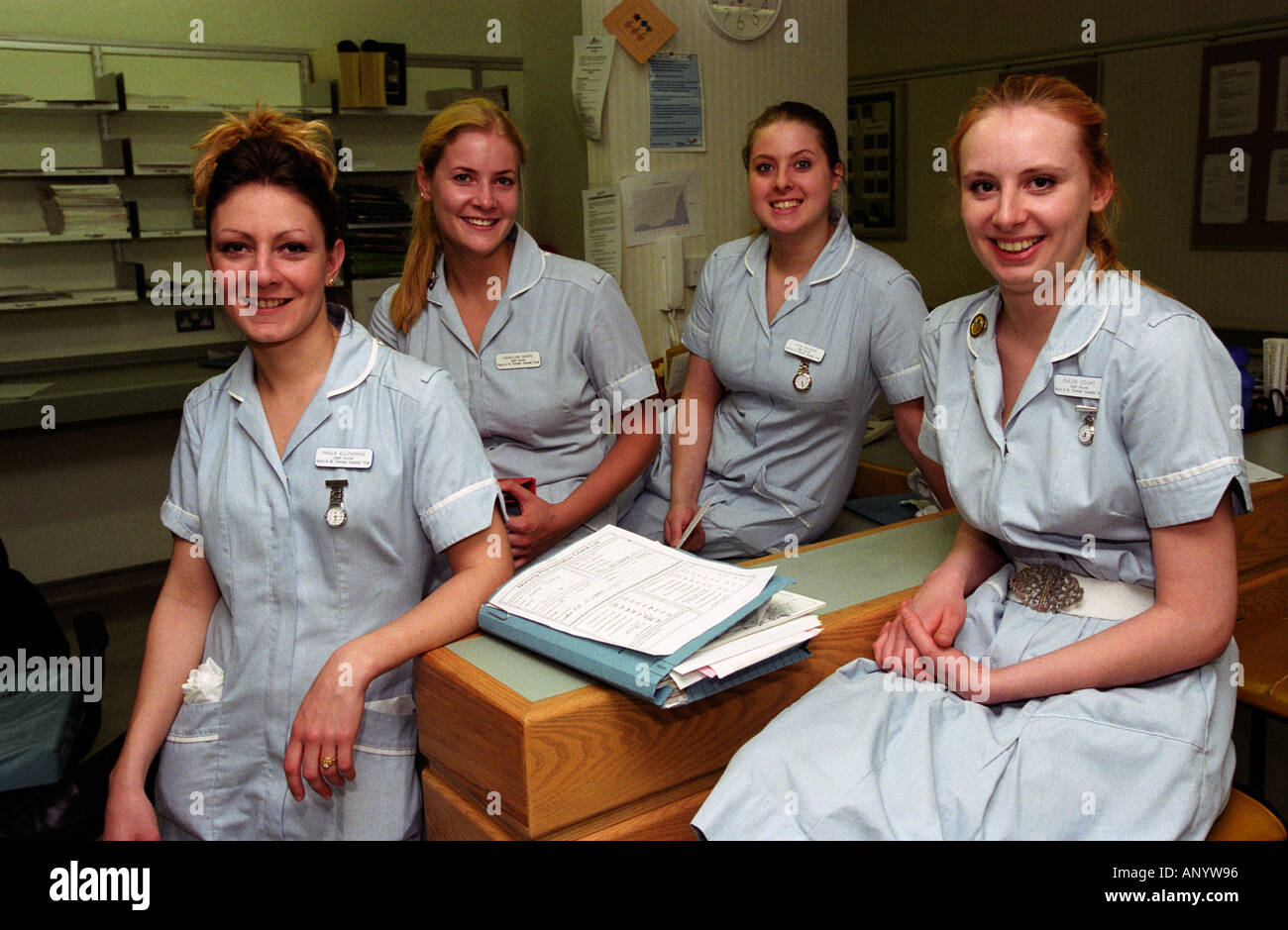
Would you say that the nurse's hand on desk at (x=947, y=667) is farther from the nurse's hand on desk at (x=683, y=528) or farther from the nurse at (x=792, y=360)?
the nurse's hand on desk at (x=683, y=528)

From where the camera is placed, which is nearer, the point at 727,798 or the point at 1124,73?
the point at 727,798

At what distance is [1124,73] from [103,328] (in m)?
4.85

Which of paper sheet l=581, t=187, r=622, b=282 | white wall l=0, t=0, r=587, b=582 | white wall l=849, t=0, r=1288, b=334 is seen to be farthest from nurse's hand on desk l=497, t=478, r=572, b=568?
white wall l=849, t=0, r=1288, b=334

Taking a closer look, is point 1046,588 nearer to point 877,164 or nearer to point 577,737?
point 577,737

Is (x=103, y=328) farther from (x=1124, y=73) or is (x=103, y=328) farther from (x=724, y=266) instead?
(x=1124, y=73)

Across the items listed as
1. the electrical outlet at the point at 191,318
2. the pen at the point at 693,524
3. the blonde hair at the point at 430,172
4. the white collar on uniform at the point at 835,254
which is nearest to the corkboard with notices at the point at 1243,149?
the white collar on uniform at the point at 835,254

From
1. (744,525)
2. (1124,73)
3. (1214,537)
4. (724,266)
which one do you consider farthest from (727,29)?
(1214,537)

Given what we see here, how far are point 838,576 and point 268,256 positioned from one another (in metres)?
1.02

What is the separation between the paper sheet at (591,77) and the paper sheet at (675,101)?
156 mm

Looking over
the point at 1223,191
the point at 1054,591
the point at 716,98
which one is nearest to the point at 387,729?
the point at 1054,591

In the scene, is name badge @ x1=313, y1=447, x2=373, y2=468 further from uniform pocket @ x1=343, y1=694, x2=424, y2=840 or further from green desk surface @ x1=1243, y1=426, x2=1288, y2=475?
green desk surface @ x1=1243, y1=426, x2=1288, y2=475

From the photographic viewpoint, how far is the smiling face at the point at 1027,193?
56.1 inches

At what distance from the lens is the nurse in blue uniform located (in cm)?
128
